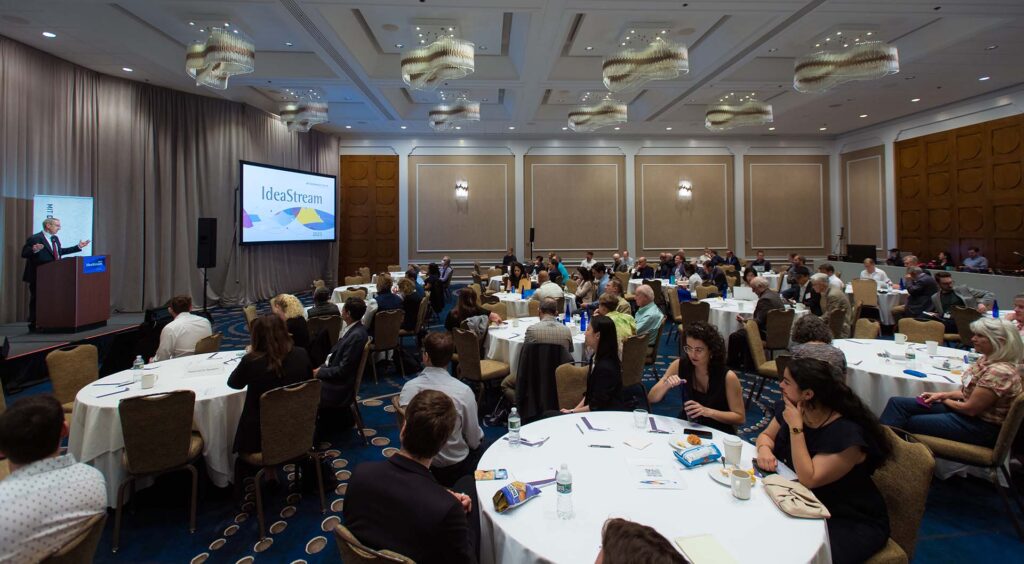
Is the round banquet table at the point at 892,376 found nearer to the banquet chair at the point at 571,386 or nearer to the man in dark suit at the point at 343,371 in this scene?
the banquet chair at the point at 571,386

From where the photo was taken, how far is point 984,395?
9.73 feet

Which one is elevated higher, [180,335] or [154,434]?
[180,335]

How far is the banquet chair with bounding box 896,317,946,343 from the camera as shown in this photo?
16.0 ft

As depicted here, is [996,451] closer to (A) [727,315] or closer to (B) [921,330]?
(B) [921,330]

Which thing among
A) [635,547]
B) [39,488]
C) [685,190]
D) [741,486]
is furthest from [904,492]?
[685,190]

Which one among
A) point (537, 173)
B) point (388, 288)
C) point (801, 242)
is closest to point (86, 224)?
point (388, 288)

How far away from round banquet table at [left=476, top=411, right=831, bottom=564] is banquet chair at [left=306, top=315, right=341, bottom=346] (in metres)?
3.61

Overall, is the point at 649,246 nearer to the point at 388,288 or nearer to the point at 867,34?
the point at 867,34

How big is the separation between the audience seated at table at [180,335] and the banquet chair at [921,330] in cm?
692

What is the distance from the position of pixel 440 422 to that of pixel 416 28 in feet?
25.5

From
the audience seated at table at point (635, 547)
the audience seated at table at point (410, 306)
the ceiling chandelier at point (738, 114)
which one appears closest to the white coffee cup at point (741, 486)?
the audience seated at table at point (635, 547)

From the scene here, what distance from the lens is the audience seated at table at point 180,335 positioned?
14.6 feet

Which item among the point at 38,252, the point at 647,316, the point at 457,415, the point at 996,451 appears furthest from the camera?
the point at 38,252

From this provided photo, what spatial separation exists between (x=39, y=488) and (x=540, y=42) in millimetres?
8171
